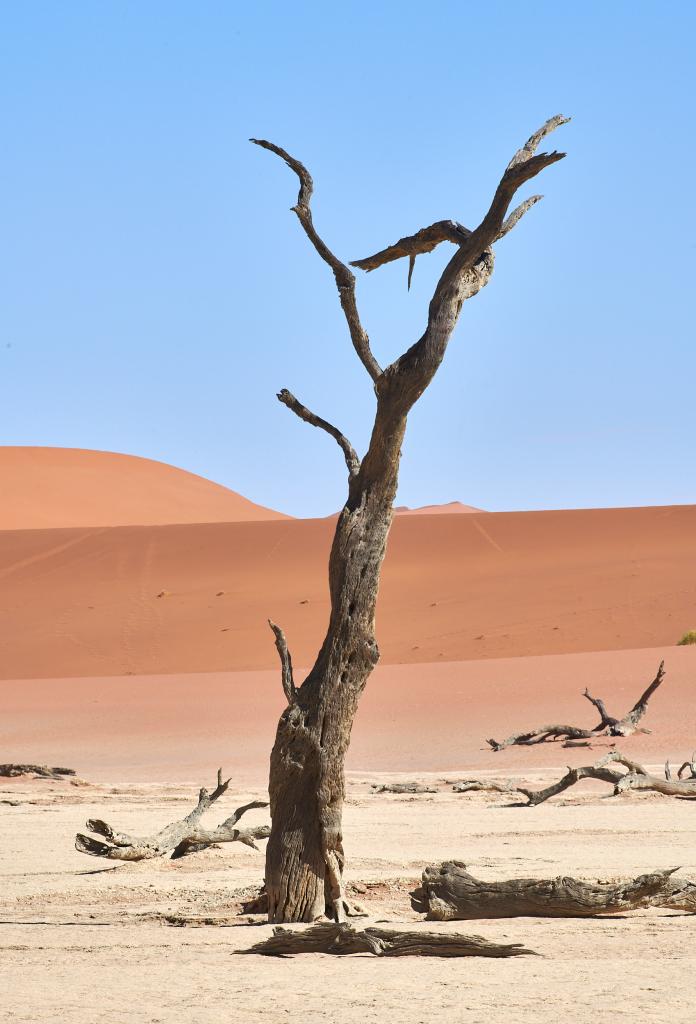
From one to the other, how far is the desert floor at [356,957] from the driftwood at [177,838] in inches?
6.0

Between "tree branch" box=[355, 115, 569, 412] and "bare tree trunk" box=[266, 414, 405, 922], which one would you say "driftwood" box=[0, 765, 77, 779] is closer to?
"bare tree trunk" box=[266, 414, 405, 922]

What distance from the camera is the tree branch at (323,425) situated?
6.88 m

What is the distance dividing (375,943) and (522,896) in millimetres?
980

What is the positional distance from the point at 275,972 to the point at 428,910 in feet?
3.98

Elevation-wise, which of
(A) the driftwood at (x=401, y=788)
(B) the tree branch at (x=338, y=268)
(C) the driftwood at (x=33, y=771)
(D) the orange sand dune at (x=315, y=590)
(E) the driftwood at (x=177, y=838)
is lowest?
(E) the driftwood at (x=177, y=838)

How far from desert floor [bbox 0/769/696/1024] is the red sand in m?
5.04

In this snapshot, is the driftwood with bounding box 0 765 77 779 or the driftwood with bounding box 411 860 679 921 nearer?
the driftwood with bounding box 411 860 679 921

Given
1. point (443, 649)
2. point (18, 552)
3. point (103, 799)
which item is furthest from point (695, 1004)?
point (18, 552)

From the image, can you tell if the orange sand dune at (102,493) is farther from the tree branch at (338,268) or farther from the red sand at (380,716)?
the tree branch at (338,268)

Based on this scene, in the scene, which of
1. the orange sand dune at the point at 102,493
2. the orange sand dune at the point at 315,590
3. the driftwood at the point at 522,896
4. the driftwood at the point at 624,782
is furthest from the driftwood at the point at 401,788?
the orange sand dune at the point at 102,493

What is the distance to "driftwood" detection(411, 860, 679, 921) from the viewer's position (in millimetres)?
6547

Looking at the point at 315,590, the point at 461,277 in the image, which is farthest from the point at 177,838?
the point at 315,590

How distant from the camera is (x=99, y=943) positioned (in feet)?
21.0

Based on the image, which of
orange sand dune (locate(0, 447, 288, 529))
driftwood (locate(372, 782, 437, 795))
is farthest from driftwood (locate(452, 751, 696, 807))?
orange sand dune (locate(0, 447, 288, 529))
